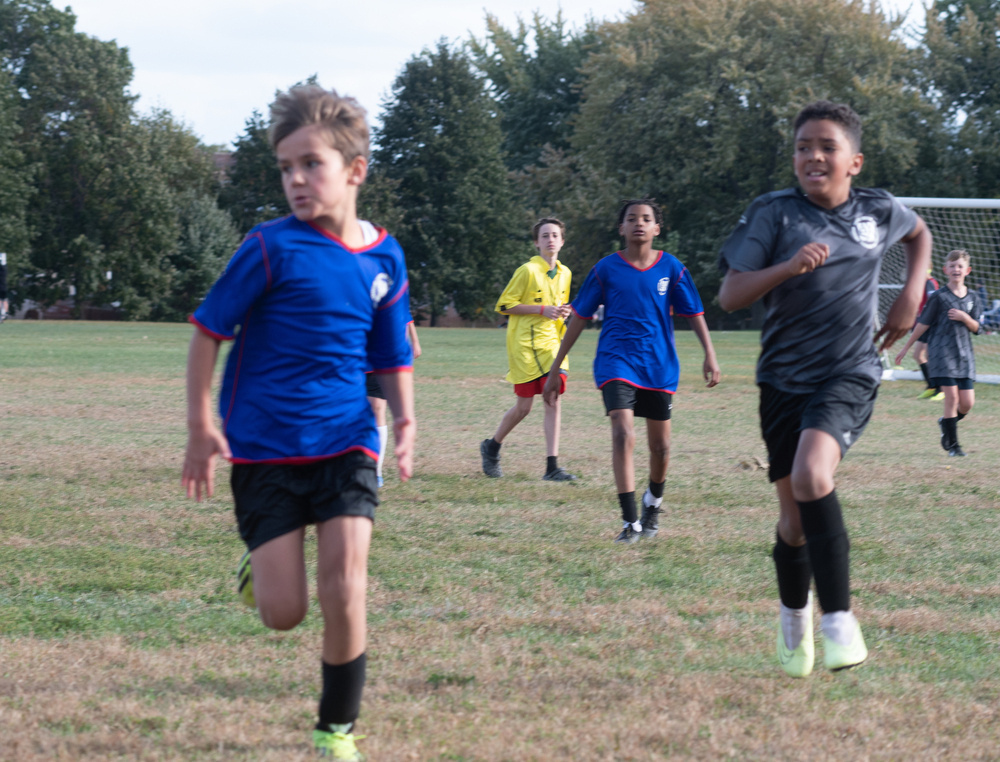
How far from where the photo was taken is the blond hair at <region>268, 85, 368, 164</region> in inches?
126

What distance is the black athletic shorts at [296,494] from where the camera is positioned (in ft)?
10.4

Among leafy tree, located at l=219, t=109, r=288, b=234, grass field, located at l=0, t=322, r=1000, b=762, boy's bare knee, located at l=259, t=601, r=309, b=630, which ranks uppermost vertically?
leafy tree, located at l=219, t=109, r=288, b=234

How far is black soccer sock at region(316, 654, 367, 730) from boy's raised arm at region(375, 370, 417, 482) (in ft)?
1.90

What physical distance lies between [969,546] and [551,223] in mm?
4253

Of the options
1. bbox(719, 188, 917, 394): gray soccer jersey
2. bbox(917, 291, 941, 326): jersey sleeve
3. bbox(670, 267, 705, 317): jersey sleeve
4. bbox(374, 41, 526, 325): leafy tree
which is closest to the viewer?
bbox(719, 188, 917, 394): gray soccer jersey

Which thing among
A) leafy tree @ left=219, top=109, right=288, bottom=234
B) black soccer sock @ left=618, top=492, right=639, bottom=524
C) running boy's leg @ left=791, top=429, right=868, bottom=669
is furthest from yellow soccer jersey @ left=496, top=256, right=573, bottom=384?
leafy tree @ left=219, top=109, right=288, bottom=234

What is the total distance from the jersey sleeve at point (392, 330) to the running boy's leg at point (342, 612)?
0.51 m

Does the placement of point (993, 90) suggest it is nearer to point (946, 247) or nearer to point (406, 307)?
point (946, 247)

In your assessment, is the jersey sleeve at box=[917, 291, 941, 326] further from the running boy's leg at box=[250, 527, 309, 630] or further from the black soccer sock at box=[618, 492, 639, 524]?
the running boy's leg at box=[250, 527, 309, 630]

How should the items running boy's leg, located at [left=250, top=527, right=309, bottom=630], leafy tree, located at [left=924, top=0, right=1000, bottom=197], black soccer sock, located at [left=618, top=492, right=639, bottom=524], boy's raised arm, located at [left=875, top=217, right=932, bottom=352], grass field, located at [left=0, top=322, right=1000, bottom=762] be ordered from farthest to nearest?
leafy tree, located at [left=924, top=0, right=1000, bottom=197], black soccer sock, located at [left=618, top=492, right=639, bottom=524], boy's raised arm, located at [left=875, top=217, right=932, bottom=352], grass field, located at [left=0, top=322, right=1000, bottom=762], running boy's leg, located at [left=250, top=527, right=309, bottom=630]

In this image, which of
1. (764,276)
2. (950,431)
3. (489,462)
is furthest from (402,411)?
(950,431)

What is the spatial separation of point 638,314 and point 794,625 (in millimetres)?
3064

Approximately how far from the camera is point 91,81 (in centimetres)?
5456

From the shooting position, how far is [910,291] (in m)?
4.07
